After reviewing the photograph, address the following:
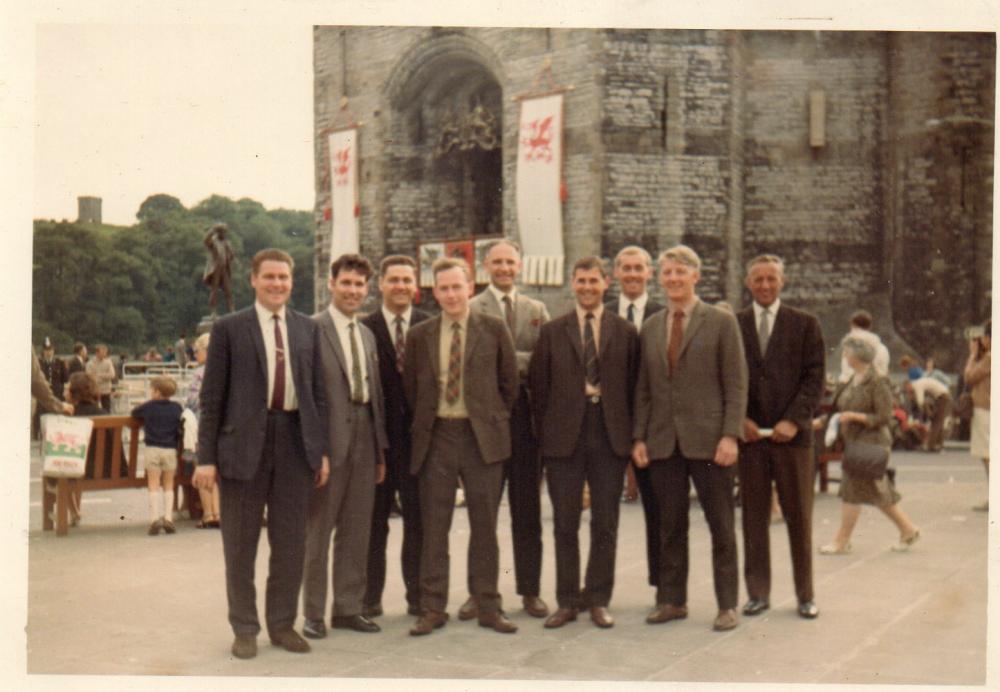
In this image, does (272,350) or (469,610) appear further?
(469,610)

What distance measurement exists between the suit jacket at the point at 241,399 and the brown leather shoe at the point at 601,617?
153 cm

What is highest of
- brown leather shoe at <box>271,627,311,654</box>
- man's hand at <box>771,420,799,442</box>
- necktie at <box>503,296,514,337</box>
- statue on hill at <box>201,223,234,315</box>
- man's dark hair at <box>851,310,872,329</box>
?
statue on hill at <box>201,223,234,315</box>

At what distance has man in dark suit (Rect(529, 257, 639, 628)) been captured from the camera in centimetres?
532

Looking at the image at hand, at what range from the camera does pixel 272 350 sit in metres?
4.88

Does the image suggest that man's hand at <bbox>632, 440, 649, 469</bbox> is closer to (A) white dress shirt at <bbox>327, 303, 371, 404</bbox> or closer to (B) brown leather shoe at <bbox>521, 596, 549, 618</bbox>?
(B) brown leather shoe at <bbox>521, 596, 549, 618</bbox>

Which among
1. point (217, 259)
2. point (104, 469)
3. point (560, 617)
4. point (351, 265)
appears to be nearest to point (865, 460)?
point (560, 617)

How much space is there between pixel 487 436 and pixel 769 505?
61.3 inches

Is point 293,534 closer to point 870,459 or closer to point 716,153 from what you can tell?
point 870,459

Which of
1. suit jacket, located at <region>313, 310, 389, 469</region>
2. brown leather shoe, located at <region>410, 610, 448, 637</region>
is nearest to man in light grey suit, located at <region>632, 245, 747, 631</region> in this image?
brown leather shoe, located at <region>410, 610, 448, 637</region>

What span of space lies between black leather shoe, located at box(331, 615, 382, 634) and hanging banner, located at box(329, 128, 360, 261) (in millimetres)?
17738

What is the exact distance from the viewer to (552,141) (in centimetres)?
1889

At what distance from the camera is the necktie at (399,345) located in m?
5.56

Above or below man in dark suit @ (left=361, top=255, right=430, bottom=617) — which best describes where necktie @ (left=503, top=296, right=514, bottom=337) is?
above

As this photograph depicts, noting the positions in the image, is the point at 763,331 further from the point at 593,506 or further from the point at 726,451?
the point at 593,506
